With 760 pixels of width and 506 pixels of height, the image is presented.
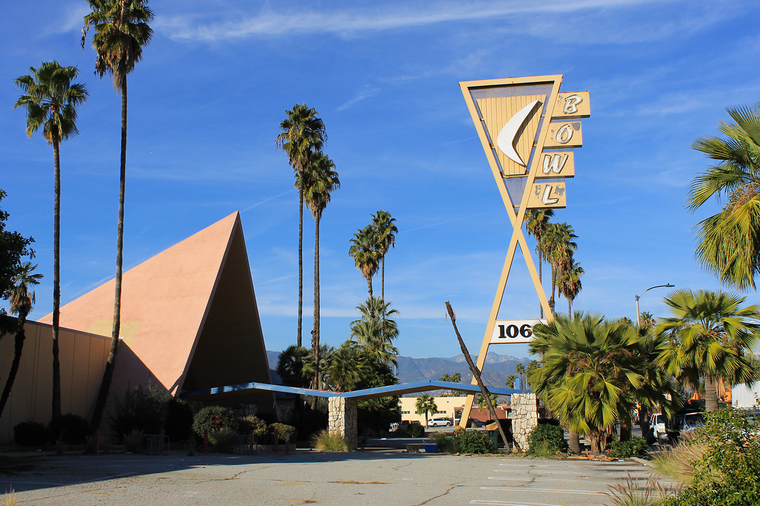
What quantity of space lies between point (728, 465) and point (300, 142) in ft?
107

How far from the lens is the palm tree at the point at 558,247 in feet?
160

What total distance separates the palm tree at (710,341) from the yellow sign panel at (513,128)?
9.29m

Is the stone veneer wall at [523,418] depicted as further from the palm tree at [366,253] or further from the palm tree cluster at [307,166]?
the palm tree at [366,253]

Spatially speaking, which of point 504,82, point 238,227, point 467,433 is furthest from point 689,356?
point 238,227

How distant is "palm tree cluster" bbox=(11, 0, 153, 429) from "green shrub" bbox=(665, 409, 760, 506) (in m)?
22.7

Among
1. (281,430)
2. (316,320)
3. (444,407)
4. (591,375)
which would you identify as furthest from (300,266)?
(444,407)

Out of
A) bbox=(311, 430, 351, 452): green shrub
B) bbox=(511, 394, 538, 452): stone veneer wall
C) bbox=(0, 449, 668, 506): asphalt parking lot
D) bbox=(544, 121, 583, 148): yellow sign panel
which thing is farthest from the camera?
bbox=(544, 121, 583, 148): yellow sign panel

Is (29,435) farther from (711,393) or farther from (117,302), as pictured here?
(711,393)

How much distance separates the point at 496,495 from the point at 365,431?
32619 mm

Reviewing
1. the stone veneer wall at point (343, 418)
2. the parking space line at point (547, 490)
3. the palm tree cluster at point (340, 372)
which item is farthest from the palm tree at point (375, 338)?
the parking space line at point (547, 490)

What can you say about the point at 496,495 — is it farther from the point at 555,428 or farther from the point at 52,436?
the point at 52,436

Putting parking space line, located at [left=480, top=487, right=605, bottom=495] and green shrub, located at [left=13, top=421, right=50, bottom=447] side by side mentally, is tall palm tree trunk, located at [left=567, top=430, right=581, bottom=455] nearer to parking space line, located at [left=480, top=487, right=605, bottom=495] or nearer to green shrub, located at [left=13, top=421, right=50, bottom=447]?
parking space line, located at [left=480, top=487, right=605, bottom=495]

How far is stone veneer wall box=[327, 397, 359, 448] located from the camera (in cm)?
2555

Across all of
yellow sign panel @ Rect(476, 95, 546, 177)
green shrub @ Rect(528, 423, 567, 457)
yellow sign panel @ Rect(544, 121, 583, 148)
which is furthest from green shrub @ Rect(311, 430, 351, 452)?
yellow sign panel @ Rect(544, 121, 583, 148)
